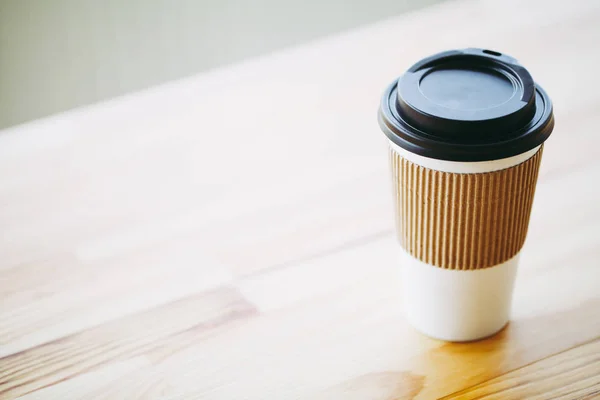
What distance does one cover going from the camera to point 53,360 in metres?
0.71

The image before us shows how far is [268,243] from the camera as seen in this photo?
83 centimetres

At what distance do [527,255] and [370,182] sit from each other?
22 cm

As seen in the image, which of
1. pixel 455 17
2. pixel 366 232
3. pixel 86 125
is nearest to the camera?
pixel 366 232

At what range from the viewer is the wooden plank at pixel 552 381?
0.63 m

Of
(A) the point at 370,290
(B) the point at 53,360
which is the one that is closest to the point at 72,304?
(B) the point at 53,360

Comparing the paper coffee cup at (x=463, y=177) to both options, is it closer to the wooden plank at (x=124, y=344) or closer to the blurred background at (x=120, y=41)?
the wooden plank at (x=124, y=344)

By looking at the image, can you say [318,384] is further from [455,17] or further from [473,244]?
[455,17]

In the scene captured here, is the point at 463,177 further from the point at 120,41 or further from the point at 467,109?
the point at 120,41

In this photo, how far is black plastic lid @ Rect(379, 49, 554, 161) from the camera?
55 cm

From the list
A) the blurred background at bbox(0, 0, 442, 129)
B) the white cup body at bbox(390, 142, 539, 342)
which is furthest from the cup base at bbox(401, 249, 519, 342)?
the blurred background at bbox(0, 0, 442, 129)

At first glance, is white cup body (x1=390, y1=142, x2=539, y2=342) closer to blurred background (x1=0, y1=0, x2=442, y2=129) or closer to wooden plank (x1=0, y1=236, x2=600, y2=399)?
wooden plank (x1=0, y1=236, x2=600, y2=399)

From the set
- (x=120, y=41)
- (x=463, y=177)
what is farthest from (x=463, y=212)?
(x=120, y=41)

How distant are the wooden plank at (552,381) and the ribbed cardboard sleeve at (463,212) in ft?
0.35

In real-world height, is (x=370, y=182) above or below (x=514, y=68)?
below
